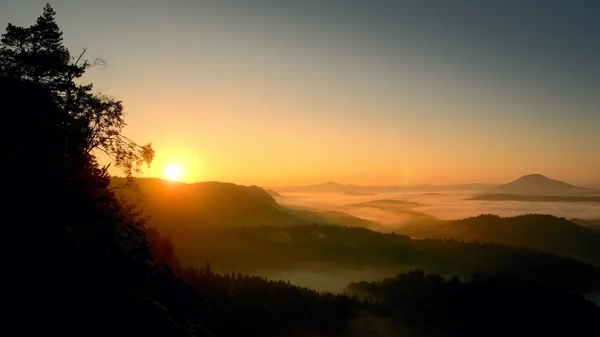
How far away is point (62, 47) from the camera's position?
4731 centimetres

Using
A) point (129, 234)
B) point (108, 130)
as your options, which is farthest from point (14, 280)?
point (108, 130)

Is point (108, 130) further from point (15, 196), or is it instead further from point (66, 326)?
point (66, 326)

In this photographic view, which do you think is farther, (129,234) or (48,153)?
(129,234)

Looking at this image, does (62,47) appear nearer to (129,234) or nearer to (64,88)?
(64,88)

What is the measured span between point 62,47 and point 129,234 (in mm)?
21465

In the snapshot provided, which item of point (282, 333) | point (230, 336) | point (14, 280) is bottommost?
point (282, 333)

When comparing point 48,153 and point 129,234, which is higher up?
point 48,153

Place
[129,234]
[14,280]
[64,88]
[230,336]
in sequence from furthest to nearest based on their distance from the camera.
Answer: [230,336] < [64,88] < [129,234] < [14,280]

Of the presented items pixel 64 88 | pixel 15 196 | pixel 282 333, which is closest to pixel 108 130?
pixel 64 88

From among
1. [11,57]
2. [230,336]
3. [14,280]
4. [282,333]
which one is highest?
[11,57]

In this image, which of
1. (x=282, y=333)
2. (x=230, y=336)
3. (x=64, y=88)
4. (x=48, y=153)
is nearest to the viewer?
(x=48, y=153)

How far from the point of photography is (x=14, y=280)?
2834 cm

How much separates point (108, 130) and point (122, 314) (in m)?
21.4

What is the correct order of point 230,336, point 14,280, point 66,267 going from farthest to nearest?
1. point 230,336
2. point 66,267
3. point 14,280
